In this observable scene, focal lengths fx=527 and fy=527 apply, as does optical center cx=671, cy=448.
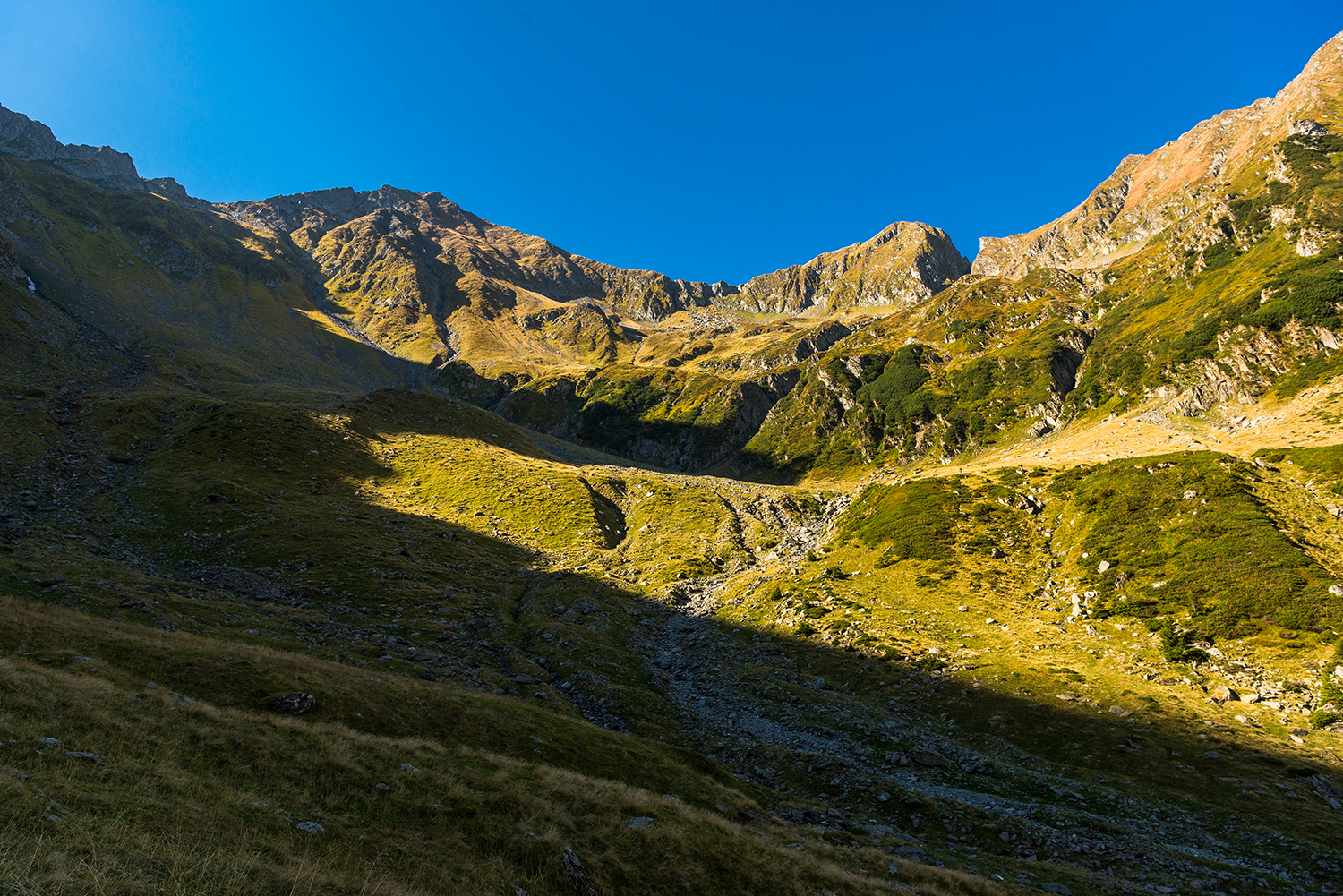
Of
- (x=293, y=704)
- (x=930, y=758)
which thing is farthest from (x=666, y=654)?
(x=293, y=704)

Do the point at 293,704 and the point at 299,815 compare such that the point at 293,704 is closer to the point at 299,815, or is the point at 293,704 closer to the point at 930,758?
the point at 299,815

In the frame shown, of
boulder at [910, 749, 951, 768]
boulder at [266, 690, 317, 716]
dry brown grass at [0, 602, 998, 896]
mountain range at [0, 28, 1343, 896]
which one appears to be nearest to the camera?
dry brown grass at [0, 602, 998, 896]

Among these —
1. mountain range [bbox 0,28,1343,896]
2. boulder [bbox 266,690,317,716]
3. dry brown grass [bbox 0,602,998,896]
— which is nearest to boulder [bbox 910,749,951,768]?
mountain range [bbox 0,28,1343,896]

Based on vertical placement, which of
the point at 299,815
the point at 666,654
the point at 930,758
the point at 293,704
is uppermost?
the point at 930,758

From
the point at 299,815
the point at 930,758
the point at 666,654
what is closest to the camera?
the point at 299,815

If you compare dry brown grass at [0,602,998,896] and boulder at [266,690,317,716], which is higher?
dry brown grass at [0,602,998,896]

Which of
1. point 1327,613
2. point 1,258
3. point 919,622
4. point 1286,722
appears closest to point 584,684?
point 919,622

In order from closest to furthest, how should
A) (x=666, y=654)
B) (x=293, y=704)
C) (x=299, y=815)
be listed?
(x=299, y=815) → (x=293, y=704) → (x=666, y=654)

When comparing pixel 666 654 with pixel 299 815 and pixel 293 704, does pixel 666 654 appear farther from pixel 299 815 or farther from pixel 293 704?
pixel 299 815

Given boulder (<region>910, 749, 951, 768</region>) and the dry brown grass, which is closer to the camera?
the dry brown grass

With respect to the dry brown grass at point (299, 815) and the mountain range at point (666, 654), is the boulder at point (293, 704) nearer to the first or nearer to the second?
the mountain range at point (666, 654)

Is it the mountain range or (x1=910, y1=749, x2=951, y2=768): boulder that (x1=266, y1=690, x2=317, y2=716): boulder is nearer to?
the mountain range

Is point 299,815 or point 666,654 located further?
point 666,654

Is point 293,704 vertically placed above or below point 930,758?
below
